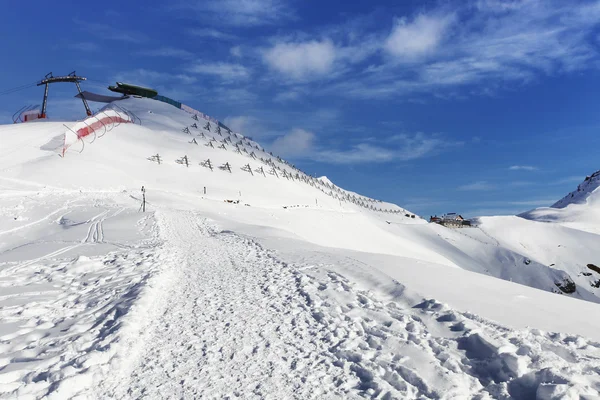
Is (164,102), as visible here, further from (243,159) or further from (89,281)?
(89,281)

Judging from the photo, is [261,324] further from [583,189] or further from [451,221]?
[583,189]

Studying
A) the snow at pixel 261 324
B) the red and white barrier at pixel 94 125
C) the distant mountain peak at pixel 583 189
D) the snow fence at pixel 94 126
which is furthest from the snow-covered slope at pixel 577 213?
the snow at pixel 261 324

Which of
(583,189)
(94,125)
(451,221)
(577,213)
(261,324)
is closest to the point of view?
(261,324)

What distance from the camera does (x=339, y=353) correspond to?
20.2 feet

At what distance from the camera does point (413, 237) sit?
60656 millimetres

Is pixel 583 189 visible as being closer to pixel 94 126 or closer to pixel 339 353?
pixel 94 126

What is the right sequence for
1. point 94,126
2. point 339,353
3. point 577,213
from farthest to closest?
point 577,213 < point 94,126 < point 339,353

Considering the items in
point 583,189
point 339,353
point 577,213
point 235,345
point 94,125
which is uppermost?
point 583,189

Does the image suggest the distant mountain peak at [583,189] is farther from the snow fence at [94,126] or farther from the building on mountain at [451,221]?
the snow fence at [94,126]

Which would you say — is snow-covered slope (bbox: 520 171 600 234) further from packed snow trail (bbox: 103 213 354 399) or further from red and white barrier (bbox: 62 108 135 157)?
packed snow trail (bbox: 103 213 354 399)

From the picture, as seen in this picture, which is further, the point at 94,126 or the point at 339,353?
the point at 94,126

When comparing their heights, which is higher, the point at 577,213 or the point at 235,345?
the point at 577,213

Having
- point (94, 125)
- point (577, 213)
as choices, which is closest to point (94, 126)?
point (94, 125)

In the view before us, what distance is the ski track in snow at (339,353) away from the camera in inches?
199
